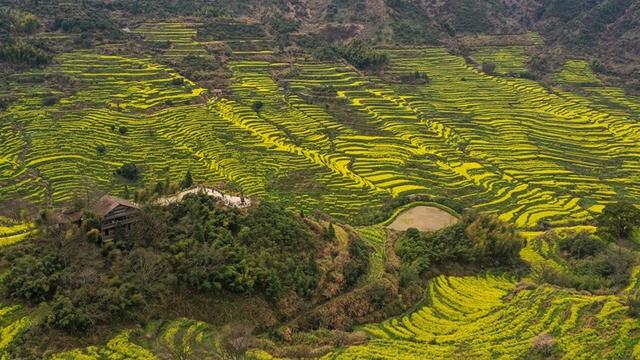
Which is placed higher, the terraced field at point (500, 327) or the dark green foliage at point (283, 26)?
the dark green foliage at point (283, 26)

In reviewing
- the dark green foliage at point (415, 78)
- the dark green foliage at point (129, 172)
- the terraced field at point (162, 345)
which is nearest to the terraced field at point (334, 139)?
the dark green foliage at point (129, 172)

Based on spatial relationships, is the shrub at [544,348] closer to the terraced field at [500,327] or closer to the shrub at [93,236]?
the terraced field at [500,327]

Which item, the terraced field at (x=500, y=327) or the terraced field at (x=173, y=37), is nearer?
the terraced field at (x=500, y=327)

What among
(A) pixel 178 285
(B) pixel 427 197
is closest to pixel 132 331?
(A) pixel 178 285

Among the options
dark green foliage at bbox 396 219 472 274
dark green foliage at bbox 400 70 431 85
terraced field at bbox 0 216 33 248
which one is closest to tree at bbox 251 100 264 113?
dark green foliage at bbox 400 70 431 85

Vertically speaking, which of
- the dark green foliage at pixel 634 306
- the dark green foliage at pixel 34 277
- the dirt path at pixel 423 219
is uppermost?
the dark green foliage at pixel 634 306

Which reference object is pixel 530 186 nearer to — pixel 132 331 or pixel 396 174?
pixel 396 174

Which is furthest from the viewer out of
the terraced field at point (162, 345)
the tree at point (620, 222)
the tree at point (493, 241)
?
the tree at point (620, 222)
